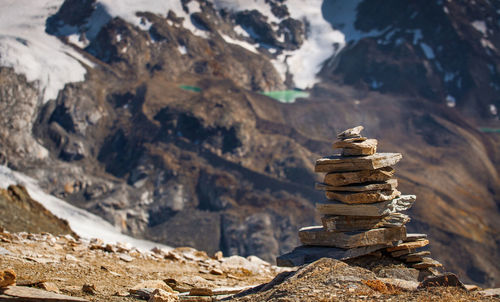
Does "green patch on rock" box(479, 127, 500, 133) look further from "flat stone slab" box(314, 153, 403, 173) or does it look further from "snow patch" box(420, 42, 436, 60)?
"flat stone slab" box(314, 153, 403, 173)

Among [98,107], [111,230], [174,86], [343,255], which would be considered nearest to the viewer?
[343,255]

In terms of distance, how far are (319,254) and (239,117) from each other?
52121mm

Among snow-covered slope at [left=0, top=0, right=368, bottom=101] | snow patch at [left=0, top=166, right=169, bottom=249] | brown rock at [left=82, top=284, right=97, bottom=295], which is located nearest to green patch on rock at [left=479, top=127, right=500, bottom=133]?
snow-covered slope at [left=0, top=0, right=368, bottom=101]

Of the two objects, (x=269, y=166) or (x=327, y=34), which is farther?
(x=327, y=34)

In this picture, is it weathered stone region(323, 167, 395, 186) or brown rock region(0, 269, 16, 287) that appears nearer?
brown rock region(0, 269, 16, 287)

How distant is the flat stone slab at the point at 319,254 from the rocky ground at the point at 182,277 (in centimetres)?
14

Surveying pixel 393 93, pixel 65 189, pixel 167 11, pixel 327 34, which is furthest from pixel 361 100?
pixel 65 189

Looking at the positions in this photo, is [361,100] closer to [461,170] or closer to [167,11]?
[461,170]

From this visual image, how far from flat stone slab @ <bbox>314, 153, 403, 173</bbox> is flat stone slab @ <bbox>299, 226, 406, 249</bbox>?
2.91 ft

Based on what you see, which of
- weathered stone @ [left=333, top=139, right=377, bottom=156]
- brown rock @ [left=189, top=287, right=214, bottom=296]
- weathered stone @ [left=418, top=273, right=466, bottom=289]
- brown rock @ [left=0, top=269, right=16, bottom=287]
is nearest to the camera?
brown rock @ [left=0, top=269, right=16, bottom=287]

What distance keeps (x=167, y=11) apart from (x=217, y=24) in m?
10.7

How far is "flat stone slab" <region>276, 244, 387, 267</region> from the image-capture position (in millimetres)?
7828

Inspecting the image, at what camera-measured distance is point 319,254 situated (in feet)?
25.9

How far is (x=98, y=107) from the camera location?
5859 cm
